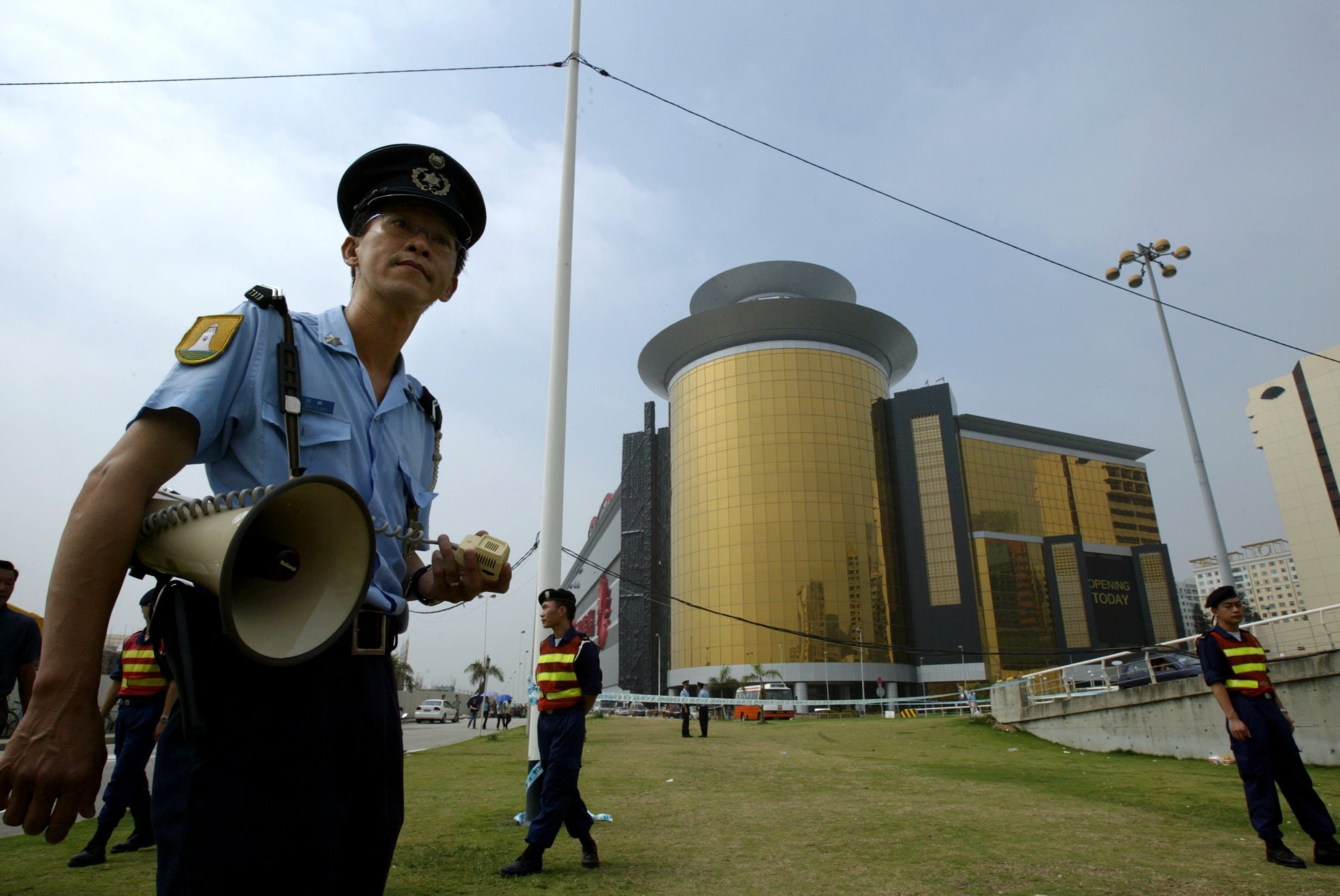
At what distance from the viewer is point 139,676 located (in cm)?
505

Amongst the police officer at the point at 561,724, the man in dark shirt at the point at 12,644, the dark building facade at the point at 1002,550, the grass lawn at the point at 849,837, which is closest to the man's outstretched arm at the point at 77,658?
the grass lawn at the point at 849,837

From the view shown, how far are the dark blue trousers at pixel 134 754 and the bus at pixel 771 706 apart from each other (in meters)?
30.3

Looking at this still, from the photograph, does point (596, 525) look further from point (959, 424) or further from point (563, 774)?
point (563, 774)

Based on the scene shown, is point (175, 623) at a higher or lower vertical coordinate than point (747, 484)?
lower

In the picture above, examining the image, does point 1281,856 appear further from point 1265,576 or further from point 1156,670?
point 1265,576

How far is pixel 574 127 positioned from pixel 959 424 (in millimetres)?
61474

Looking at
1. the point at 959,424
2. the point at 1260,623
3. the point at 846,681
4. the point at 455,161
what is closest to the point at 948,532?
the point at 959,424

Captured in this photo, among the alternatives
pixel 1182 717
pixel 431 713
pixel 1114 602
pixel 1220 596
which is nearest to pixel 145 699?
pixel 1220 596

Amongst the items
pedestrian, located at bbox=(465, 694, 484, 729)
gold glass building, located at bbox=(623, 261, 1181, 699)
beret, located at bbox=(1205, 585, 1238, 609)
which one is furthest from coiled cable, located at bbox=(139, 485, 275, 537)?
gold glass building, located at bbox=(623, 261, 1181, 699)

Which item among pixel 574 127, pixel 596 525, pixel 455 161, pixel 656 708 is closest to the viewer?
→ pixel 455 161

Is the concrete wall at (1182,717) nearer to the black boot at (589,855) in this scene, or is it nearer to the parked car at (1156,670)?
the parked car at (1156,670)

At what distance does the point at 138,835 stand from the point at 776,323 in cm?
5787

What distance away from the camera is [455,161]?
1.85 meters

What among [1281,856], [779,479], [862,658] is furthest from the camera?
[779,479]
